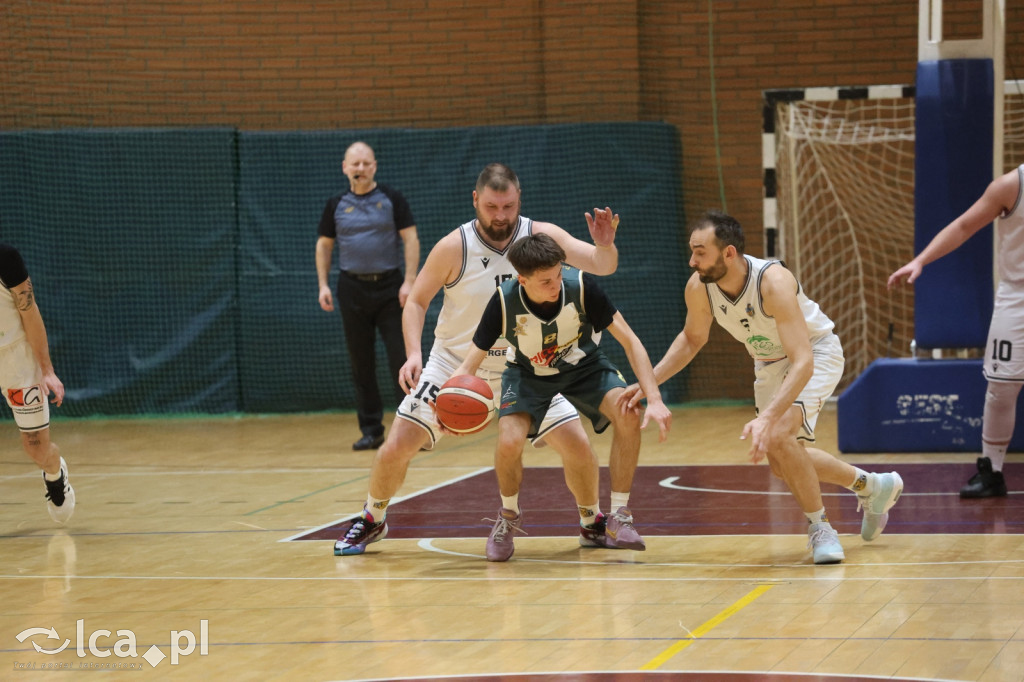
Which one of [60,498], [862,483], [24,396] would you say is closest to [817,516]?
[862,483]

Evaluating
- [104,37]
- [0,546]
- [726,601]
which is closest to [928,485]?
[726,601]

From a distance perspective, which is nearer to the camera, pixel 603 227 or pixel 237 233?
pixel 603 227

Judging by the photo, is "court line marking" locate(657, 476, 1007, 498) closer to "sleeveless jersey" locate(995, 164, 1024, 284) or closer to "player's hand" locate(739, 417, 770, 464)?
"sleeveless jersey" locate(995, 164, 1024, 284)

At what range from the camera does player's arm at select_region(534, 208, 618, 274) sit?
552cm

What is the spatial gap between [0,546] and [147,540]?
2.26 feet

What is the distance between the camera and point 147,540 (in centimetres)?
620

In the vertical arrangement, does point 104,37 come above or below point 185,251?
above

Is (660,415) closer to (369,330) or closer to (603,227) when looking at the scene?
(603,227)

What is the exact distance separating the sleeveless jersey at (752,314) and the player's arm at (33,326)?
3182 millimetres

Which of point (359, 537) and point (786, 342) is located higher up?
point (786, 342)

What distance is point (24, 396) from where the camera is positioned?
6387mm

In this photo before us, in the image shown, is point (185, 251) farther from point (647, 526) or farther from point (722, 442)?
point (647, 526)

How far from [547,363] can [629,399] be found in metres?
0.40

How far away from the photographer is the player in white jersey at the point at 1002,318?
6.77 m
